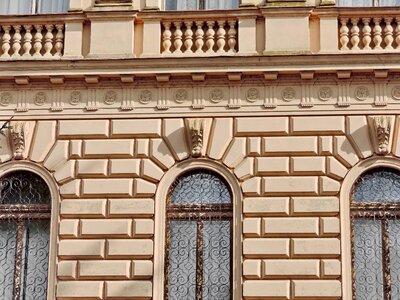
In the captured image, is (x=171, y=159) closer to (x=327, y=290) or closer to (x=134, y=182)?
(x=134, y=182)

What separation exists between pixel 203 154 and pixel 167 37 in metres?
2.39

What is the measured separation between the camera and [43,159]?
62.4 feet

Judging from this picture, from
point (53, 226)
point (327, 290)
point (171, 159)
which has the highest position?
point (171, 159)

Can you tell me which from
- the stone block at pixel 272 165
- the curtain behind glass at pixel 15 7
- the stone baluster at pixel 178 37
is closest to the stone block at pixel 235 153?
the stone block at pixel 272 165

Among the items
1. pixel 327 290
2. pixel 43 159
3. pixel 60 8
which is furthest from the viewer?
pixel 60 8

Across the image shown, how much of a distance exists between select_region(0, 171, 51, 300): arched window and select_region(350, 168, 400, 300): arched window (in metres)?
5.57

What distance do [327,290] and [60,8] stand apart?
7583 millimetres

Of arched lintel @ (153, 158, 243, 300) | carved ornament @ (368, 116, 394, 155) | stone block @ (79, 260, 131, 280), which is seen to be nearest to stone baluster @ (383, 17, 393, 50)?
carved ornament @ (368, 116, 394, 155)

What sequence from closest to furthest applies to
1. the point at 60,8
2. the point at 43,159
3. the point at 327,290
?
the point at 327,290, the point at 43,159, the point at 60,8

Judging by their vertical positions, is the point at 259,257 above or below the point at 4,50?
below

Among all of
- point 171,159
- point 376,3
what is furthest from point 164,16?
point 376,3

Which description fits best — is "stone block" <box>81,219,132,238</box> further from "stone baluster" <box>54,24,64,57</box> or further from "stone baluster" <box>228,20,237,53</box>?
"stone baluster" <box>228,20,237,53</box>

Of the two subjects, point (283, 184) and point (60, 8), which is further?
point (60, 8)

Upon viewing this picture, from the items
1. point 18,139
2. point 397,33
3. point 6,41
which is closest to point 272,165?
point 397,33
